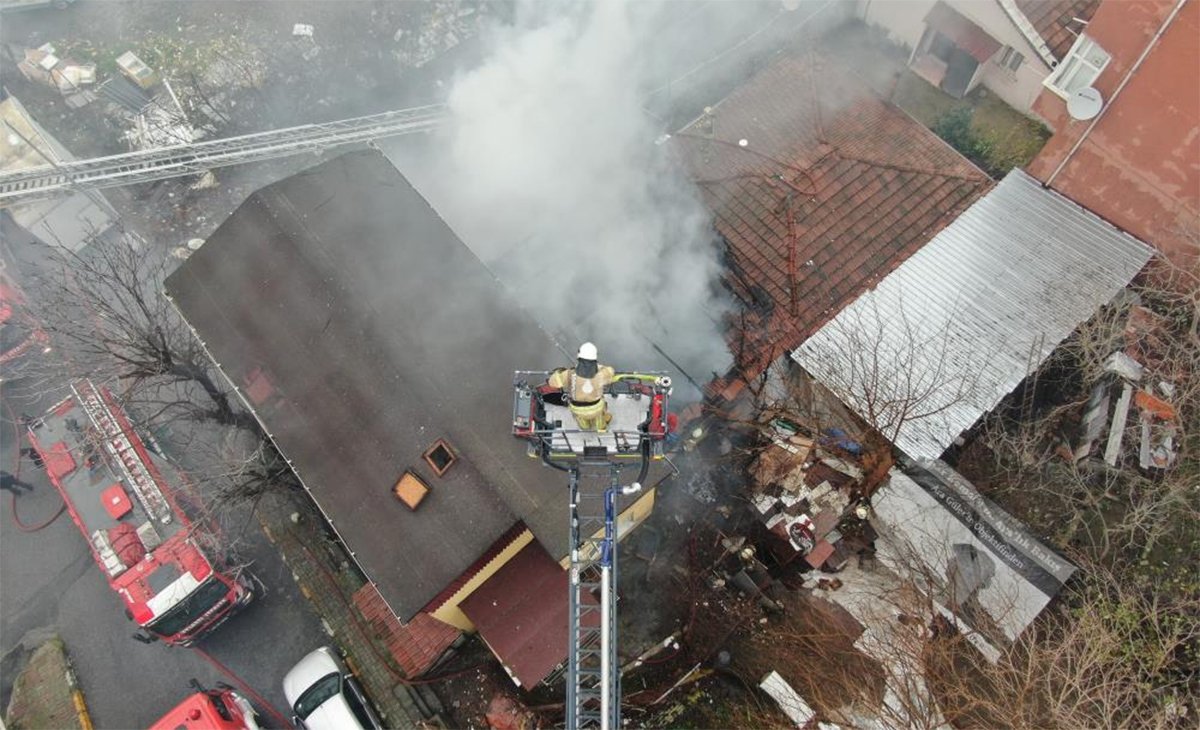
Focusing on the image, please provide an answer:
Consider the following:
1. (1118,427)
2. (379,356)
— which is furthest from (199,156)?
(1118,427)

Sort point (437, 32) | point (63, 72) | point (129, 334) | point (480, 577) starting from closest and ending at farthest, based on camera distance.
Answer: point (480, 577), point (129, 334), point (63, 72), point (437, 32)

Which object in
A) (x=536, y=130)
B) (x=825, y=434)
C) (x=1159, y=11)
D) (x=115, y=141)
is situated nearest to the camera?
(x=1159, y=11)

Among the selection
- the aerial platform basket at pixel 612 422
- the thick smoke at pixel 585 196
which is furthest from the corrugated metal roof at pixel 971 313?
the aerial platform basket at pixel 612 422

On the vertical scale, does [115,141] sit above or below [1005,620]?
above

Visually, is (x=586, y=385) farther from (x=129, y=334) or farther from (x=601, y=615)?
(x=129, y=334)

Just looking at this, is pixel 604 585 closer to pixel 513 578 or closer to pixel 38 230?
pixel 513 578

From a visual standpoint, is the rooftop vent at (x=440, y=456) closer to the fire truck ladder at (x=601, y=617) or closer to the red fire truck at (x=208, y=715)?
the fire truck ladder at (x=601, y=617)

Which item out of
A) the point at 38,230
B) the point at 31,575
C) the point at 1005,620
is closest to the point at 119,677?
the point at 31,575

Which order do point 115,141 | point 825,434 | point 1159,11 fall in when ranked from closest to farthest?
point 1159,11
point 825,434
point 115,141

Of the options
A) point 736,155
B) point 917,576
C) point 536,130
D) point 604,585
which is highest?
point 536,130
